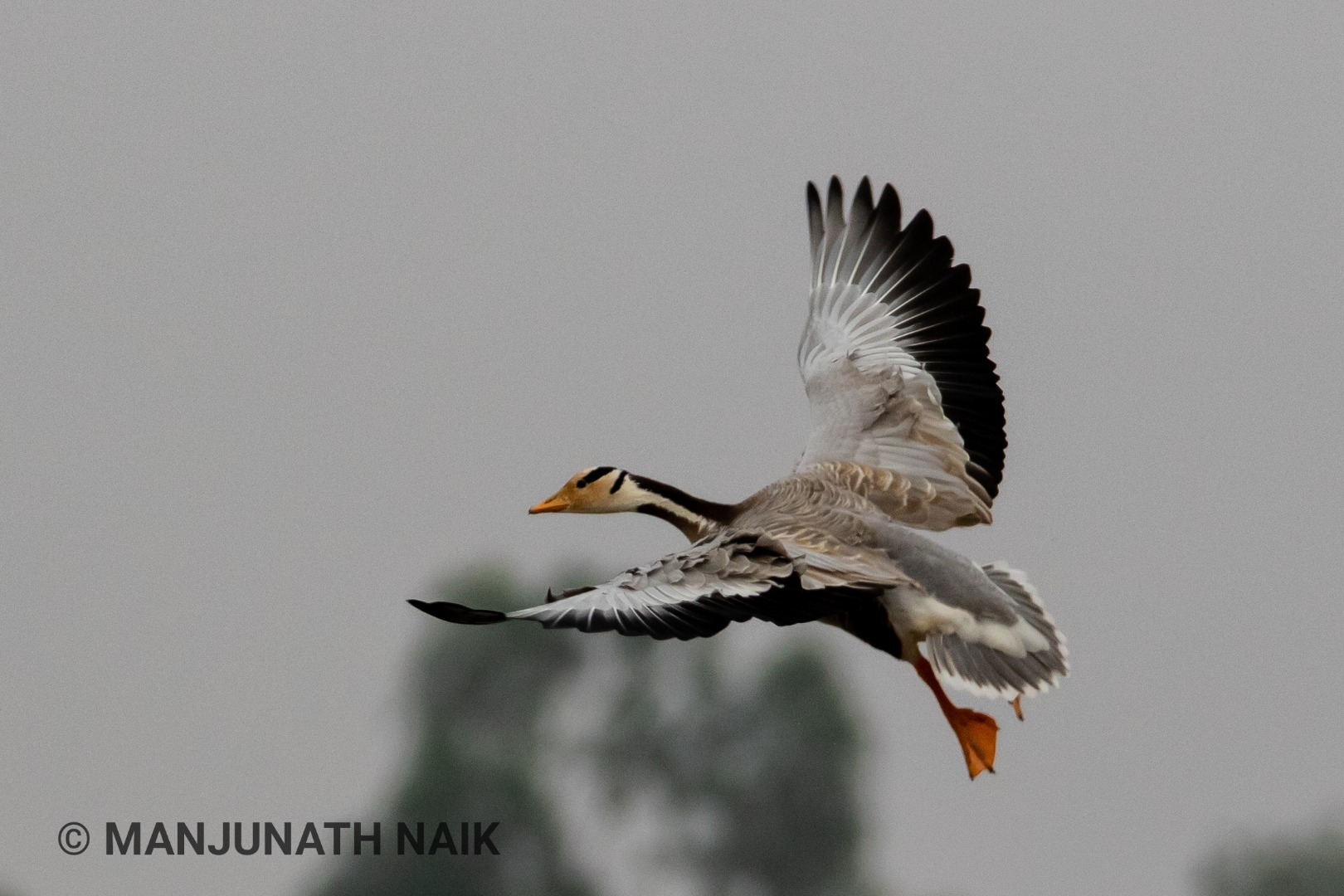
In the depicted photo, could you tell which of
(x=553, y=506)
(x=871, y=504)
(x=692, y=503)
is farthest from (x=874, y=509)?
(x=553, y=506)

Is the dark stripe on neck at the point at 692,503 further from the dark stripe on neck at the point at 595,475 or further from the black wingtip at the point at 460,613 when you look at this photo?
the black wingtip at the point at 460,613

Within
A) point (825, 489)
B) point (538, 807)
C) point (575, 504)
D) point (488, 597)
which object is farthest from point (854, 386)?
point (538, 807)

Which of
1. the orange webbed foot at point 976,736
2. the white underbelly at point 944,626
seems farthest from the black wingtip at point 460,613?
the orange webbed foot at point 976,736

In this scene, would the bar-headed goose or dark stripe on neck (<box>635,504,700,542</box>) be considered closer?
the bar-headed goose

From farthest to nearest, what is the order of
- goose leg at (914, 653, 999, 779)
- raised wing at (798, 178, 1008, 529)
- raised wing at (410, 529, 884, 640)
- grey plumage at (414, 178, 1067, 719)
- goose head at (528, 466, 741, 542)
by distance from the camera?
raised wing at (798, 178, 1008, 529) < goose head at (528, 466, 741, 542) < goose leg at (914, 653, 999, 779) < grey plumage at (414, 178, 1067, 719) < raised wing at (410, 529, 884, 640)

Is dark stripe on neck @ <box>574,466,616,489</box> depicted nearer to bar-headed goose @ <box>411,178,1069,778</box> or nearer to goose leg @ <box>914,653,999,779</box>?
bar-headed goose @ <box>411,178,1069,778</box>

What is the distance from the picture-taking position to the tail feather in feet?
13.4

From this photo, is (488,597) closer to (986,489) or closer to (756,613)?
(986,489)

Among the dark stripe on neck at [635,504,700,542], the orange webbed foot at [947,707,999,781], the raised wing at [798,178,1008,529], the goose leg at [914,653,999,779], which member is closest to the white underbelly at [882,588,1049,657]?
the goose leg at [914,653,999,779]

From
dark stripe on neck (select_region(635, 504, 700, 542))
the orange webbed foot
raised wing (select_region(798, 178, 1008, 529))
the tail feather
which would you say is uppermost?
raised wing (select_region(798, 178, 1008, 529))

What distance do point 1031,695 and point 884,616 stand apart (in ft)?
1.32

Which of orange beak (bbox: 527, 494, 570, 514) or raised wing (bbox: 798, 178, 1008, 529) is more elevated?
raised wing (bbox: 798, 178, 1008, 529)

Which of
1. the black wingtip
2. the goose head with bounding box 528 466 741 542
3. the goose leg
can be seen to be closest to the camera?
the black wingtip

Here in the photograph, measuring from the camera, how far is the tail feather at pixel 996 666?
409cm
